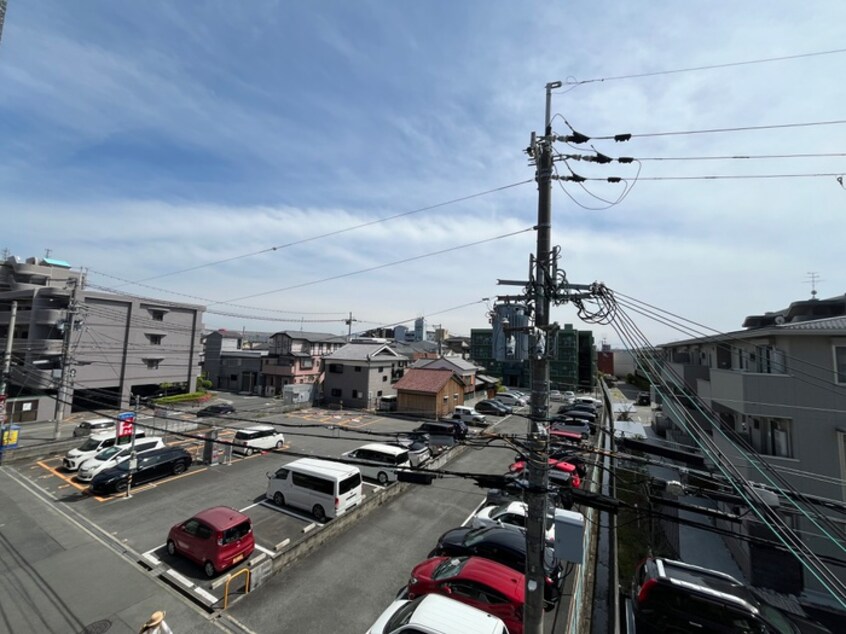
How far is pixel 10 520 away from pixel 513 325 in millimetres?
18600

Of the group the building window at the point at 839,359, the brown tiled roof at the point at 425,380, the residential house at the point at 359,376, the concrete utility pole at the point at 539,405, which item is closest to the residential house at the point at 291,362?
the residential house at the point at 359,376

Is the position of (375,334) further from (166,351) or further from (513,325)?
(513,325)

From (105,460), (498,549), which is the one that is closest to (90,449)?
(105,460)

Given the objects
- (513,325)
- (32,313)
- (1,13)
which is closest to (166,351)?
(32,313)

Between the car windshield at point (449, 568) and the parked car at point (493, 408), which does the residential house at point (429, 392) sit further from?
the car windshield at point (449, 568)

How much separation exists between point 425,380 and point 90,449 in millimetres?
22739

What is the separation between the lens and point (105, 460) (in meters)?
17.0

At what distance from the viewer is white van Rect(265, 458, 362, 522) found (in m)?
13.4

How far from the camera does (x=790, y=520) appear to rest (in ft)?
40.3

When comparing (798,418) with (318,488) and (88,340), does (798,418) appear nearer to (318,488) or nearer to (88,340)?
(318,488)

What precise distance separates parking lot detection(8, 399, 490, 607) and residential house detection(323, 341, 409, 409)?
14.2 meters

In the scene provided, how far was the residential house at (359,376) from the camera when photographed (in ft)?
117

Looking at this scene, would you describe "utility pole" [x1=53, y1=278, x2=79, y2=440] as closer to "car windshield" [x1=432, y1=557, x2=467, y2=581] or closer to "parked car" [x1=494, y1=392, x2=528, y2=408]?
"car windshield" [x1=432, y1=557, x2=467, y2=581]

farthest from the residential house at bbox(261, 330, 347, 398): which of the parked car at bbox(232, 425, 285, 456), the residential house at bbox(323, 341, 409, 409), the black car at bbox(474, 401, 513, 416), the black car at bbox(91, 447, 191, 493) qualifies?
the black car at bbox(91, 447, 191, 493)
